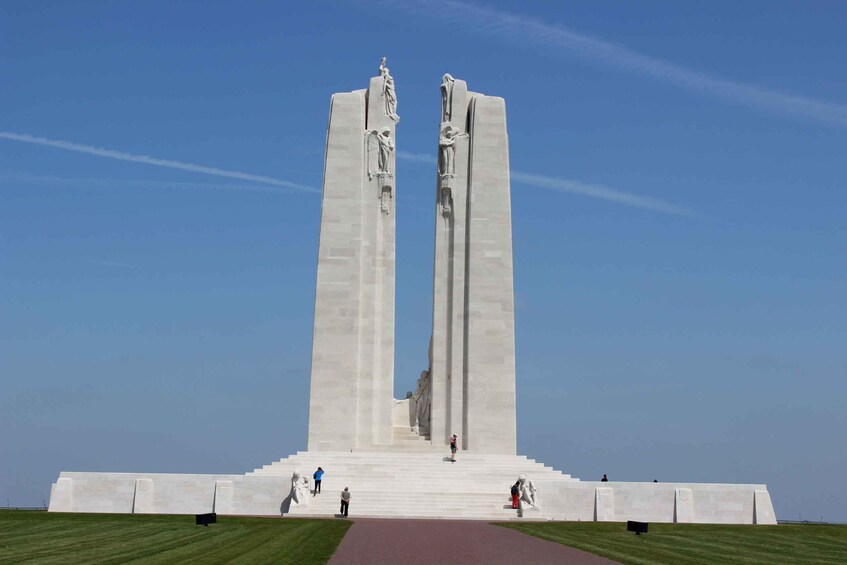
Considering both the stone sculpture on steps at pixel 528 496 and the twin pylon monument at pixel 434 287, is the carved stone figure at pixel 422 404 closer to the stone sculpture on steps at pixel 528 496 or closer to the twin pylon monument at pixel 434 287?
the twin pylon monument at pixel 434 287

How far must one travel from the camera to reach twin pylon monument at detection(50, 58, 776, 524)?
37.6 metres

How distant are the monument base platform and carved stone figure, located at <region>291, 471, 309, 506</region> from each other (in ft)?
0.51

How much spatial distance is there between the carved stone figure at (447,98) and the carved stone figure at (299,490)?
16.5 meters

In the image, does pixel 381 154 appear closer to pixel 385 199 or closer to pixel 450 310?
pixel 385 199

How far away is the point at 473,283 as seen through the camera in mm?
41250

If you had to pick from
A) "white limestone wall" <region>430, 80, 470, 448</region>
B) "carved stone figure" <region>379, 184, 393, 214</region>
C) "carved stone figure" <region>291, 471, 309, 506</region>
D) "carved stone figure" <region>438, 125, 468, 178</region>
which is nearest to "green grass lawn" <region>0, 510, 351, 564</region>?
"carved stone figure" <region>291, 471, 309, 506</region>

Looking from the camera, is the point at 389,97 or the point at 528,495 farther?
the point at 389,97

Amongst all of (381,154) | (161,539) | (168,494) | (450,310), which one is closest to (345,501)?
(168,494)

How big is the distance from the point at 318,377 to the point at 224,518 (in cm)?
1119

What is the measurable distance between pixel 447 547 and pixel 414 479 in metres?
15.1

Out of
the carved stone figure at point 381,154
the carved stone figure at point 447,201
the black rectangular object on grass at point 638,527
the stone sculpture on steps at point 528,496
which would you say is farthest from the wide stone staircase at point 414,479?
the carved stone figure at point 381,154

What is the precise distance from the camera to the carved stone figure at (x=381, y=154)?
42.2 meters

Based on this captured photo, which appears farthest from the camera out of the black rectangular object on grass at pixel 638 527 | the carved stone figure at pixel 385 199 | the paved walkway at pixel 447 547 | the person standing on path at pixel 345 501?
the carved stone figure at pixel 385 199

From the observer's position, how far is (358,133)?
139ft
